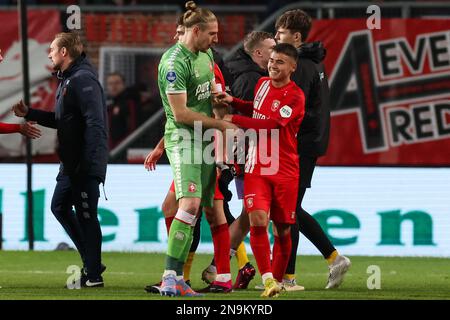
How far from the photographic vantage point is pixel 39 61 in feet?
54.4

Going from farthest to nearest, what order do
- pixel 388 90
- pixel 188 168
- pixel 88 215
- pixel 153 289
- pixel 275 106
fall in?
pixel 388 90 → pixel 88 215 → pixel 153 289 → pixel 275 106 → pixel 188 168

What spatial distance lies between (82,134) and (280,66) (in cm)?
182

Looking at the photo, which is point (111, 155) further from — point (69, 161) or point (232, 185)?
point (69, 161)

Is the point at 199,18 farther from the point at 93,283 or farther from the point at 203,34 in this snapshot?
the point at 93,283

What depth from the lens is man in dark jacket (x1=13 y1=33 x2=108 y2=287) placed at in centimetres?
1101

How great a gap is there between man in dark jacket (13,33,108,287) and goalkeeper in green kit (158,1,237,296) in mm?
1099

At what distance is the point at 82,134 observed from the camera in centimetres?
1112

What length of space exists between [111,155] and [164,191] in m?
1.13

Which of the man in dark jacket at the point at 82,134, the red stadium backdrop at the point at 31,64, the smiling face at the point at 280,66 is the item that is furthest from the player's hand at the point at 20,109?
the red stadium backdrop at the point at 31,64

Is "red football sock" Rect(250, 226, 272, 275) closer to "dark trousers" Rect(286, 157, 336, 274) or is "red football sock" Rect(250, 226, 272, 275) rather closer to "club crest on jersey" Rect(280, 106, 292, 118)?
"club crest on jersey" Rect(280, 106, 292, 118)

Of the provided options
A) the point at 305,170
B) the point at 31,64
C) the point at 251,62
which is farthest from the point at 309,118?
the point at 31,64

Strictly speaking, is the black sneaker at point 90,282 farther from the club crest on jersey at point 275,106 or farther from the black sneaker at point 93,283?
the club crest on jersey at point 275,106

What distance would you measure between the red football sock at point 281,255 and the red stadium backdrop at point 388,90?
18.1 feet

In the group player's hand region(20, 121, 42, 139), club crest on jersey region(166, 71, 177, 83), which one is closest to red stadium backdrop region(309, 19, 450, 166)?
player's hand region(20, 121, 42, 139)
